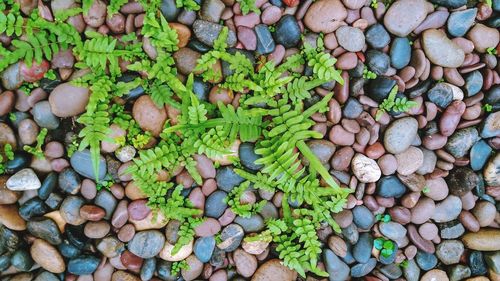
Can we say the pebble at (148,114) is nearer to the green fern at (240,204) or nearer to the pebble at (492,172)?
the green fern at (240,204)

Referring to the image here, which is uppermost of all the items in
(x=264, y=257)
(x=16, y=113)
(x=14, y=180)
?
(x=16, y=113)

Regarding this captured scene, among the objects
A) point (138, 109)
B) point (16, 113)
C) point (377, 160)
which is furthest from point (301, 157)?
point (16, 113)

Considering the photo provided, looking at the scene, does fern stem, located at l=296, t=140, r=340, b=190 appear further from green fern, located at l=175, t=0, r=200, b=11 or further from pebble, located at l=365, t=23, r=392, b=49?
green fern, located at l=175, t=0, r=200, b=11

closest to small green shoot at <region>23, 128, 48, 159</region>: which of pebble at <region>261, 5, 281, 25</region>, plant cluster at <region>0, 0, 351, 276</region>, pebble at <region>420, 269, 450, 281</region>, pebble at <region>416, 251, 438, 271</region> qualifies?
plant cluster at <region>0, 0, 351, 276</region>

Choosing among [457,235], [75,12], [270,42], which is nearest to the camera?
[75,12]

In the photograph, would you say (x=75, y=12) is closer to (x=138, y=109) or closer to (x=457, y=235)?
(x=138, y=109)

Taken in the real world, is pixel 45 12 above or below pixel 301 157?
above

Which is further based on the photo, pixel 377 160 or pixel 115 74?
A: pixel 377 160
